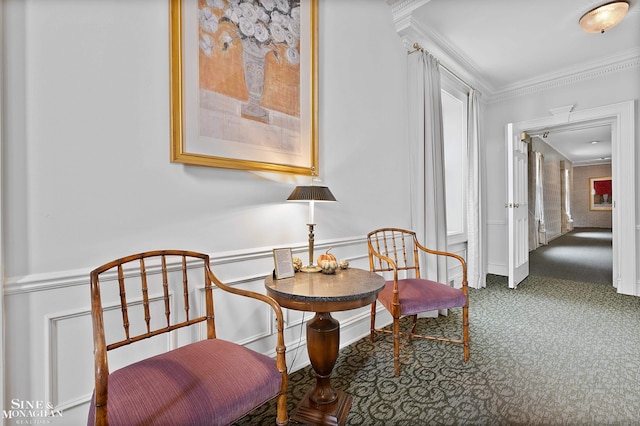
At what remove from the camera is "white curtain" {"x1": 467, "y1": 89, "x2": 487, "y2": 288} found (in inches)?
158

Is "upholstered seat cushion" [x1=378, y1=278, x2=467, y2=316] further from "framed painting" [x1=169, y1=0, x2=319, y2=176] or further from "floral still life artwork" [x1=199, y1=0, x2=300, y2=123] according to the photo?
"floral still life artwork" [x1=199, y1=0, x2=300, y2=123]

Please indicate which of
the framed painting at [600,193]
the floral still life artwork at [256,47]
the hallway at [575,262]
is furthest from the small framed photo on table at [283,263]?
the framed painting at [600,193]

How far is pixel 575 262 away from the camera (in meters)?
5.57

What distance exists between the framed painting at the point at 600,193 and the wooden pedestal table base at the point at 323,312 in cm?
1440

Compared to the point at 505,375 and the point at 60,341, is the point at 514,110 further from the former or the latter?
the point at 60,341

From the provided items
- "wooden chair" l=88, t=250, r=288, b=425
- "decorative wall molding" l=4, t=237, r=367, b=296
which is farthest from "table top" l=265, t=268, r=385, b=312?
"decorative wall molding" l=4, t=237, r=367, b=296

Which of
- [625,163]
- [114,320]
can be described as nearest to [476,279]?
[625,163]

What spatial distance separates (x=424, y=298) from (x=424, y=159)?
1.57 meters

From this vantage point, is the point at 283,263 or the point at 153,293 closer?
the point at 153,293

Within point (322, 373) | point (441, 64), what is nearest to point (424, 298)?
point (322, 373)

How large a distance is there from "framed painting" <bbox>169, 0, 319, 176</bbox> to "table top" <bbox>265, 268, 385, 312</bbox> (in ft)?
2.51

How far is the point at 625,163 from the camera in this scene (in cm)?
366

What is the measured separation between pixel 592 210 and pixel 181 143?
15.7m

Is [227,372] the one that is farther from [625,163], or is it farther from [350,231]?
[625,163]
